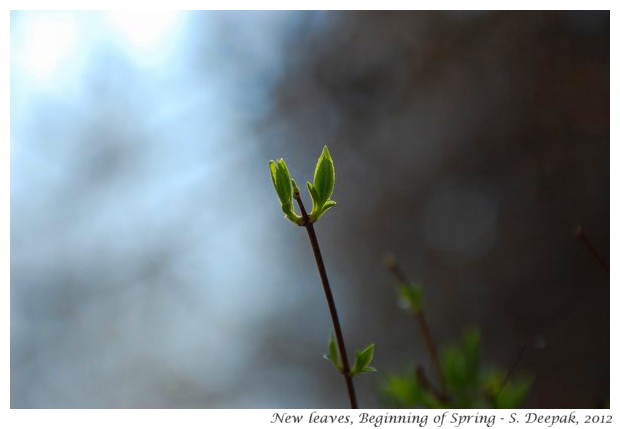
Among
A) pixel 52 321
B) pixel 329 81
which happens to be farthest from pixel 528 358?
pixel 52 321

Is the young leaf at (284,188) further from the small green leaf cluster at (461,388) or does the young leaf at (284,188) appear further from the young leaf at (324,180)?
the small green leaf cluster at (461,388)

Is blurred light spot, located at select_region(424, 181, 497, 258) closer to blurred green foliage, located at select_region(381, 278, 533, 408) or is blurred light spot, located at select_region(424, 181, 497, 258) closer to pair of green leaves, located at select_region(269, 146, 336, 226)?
blurred green foliage, located at select_region(381, 278, 533, 408)

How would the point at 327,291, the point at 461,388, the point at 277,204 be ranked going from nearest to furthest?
the point at 327,291
the point at 461,388
the point at 277,204

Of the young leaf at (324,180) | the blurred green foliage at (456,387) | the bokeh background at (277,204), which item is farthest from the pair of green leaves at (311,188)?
the bokeh background at (277,204)

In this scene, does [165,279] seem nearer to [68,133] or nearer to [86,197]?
[86,197]

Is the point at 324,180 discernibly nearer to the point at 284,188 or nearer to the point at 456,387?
the point at 284,188

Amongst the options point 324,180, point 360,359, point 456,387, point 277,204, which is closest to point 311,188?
point 324,180

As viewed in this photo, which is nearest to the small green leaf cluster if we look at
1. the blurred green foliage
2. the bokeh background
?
the blurred green foliage
